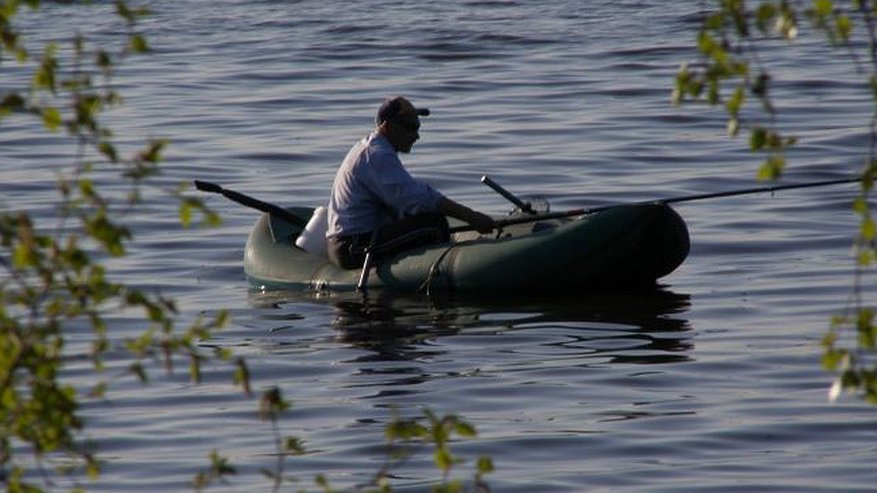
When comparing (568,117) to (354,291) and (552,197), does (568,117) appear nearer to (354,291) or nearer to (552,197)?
(552,197)

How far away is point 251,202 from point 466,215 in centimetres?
141

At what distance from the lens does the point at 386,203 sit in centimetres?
1102

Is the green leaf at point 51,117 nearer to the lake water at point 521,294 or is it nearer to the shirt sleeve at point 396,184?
the lake water at point 521,294

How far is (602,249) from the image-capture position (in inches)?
433

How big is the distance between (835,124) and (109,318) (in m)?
8.96

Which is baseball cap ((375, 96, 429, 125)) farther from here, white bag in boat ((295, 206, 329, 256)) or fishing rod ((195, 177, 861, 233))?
white bag in boat ((295, 206, 329, 256))

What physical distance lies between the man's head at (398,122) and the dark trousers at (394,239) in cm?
44

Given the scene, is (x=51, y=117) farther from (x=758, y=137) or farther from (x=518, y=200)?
(x=518, y=200)

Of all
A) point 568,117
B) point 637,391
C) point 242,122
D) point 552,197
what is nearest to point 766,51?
point 568,117

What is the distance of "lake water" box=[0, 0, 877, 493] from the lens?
769 centimetres

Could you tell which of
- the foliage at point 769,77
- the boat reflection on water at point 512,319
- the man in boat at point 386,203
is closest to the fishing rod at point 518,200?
the man in boat at point 386,203

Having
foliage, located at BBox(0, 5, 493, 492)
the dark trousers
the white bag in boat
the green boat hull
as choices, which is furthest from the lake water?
foliage, located at BBox(0, 5, 493, 492)

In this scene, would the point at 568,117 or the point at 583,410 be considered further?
the point at 568,117

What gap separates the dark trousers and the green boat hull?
5 cm
